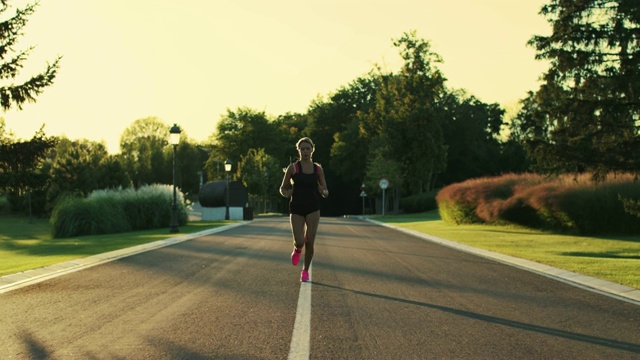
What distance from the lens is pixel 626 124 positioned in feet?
67.5

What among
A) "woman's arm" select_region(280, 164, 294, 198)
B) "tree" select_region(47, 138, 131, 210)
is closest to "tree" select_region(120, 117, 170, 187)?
"tree" select_region(47, 138, 131, 210)

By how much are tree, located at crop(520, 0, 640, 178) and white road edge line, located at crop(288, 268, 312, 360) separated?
14683 mm

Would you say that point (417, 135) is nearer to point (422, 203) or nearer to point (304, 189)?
point (422, 203)

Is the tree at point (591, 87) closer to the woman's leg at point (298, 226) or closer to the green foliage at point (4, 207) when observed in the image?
the woman's leg at point (298, 226)

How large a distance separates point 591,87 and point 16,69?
19.2 m

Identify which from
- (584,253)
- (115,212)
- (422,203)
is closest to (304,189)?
(584,253)

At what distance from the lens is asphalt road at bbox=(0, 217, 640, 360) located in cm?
579

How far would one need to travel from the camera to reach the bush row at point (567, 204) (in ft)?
80.3

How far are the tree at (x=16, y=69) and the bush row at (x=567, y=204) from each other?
18.7m

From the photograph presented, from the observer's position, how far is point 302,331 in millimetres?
6484

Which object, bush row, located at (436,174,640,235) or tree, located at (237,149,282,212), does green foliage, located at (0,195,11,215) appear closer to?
tree, located at (237,149,282,212)

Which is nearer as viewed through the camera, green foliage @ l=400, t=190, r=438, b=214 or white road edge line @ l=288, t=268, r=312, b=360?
white road edge line @ l=288, t=268, r=312, b=360

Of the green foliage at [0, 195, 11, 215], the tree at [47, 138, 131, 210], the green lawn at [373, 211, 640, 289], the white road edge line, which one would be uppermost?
the tree at [47, 138, 131, 210]

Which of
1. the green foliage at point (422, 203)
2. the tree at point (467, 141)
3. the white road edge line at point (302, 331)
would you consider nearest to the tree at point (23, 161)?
the white road edge line at point (302, 331)
